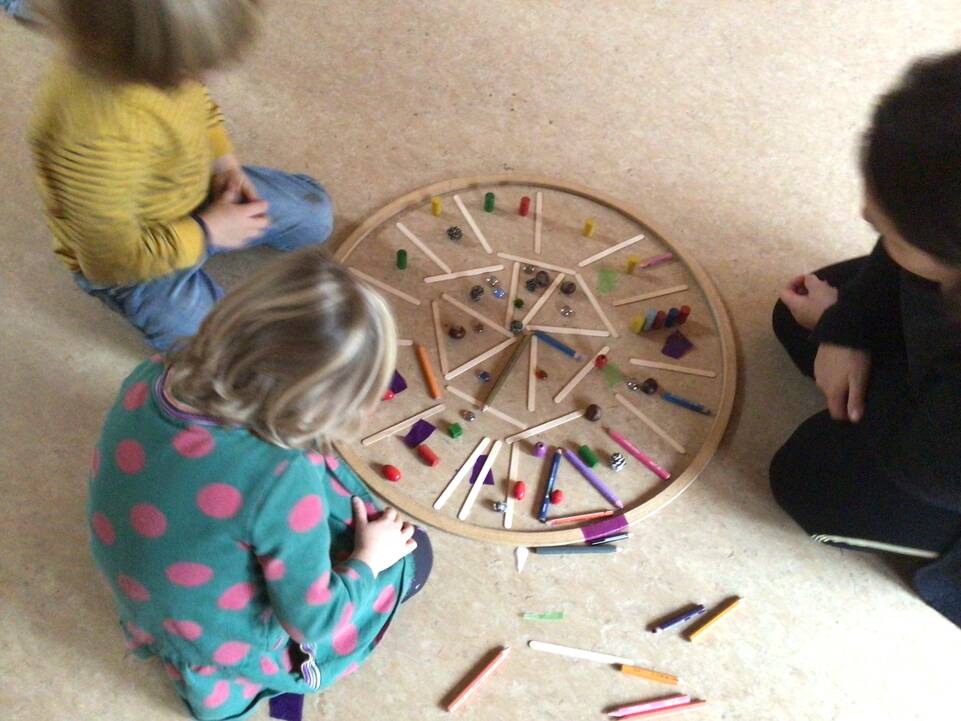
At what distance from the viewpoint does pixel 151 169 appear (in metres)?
1.31

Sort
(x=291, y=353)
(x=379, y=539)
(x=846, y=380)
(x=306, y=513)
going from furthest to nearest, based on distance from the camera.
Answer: (x=846, y=380) → (x=379, y=539) → (x=306, y=513) → (x=291, y=353)

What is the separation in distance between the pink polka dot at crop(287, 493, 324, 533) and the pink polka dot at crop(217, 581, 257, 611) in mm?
127

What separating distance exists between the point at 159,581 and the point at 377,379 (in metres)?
0.38

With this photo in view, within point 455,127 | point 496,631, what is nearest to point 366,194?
point 455,127

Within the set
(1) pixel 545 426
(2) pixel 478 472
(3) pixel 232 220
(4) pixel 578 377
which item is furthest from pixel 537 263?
(3) pixel 232 220

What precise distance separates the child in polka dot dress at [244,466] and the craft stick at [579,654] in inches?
15.7

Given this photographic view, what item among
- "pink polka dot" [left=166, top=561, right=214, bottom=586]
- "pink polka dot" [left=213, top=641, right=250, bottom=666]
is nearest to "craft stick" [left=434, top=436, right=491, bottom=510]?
"pink polka dot" [left=213, top=641, right=250, bottom=666]

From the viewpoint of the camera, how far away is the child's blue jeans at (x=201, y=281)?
1.45 metres

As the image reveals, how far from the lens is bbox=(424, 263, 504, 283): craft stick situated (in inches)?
66.6

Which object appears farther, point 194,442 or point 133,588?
point 133,588

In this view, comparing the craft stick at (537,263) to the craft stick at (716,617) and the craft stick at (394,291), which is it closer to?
the craft stick at (394,291)

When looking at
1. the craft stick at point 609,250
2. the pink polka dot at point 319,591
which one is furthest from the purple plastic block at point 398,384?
the pink polka dot at point 319,591

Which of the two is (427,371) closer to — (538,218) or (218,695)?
(538,218)

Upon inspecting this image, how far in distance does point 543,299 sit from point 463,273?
→ 191mm
